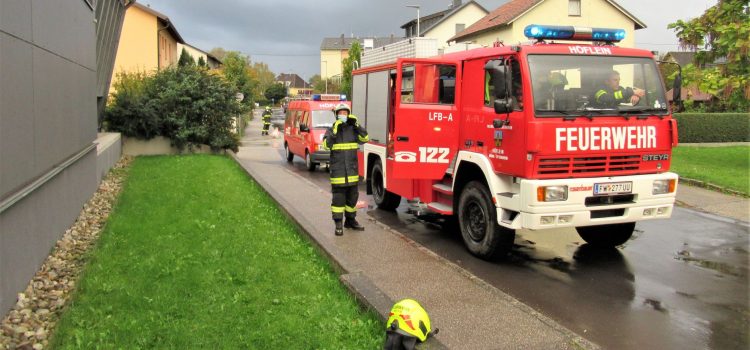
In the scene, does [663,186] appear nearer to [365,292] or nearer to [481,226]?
[481,226]

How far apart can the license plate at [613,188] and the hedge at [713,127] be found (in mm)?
22469

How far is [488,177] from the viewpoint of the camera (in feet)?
21.7

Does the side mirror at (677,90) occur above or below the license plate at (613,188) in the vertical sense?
above

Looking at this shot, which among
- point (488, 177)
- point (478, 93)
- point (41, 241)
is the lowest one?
point (41, 241)

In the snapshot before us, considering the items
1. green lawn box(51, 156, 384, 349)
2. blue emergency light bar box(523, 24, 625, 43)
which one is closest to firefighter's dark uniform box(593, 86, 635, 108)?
blue emergency light bar box(523, 24, 625, 43)

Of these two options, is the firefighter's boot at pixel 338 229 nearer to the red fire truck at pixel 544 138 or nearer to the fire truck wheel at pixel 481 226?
the red fire truck at pixel 544 138

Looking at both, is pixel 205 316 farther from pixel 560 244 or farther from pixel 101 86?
pixel 101 86

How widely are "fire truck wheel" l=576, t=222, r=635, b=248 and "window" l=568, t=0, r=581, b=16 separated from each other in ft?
101

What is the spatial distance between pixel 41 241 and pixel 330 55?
111m

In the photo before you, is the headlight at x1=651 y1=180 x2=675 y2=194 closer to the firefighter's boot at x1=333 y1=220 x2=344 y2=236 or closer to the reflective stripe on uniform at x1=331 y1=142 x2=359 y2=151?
the reflective stripe on uniform at x1=331 y1=142 x2=359 y2=151

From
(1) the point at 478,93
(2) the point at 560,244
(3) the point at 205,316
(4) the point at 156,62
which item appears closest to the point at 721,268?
(2) the point at 560,244

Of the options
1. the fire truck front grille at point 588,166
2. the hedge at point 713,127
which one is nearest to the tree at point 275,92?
the hedge at point 713,127

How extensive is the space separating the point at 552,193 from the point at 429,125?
213 centimetres

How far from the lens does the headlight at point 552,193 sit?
5.98 meters
